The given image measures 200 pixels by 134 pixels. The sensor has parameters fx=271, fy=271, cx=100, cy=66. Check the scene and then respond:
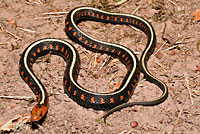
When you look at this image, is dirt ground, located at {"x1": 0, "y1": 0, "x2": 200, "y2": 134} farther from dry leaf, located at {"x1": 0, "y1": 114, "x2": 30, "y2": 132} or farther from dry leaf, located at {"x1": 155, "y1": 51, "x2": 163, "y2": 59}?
dry leaf, located at {"x1": 0, "y1": 114, "x2": 30, "y2": 132}

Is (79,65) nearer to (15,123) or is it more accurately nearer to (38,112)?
(38,112)

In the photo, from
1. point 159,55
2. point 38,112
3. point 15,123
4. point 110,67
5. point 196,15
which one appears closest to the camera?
point 38,112

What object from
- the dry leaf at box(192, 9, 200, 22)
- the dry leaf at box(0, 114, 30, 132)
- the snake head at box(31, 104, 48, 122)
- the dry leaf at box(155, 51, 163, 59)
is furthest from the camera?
the dry leaf at box(192, 9, 200, 22)

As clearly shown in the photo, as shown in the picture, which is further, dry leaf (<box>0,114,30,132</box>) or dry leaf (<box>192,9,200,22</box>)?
dry leaf (<box>192,9,200,22</box>)

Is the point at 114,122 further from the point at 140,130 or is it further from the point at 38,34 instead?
the point at 38,34

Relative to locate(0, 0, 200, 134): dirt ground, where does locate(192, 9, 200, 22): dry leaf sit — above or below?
above

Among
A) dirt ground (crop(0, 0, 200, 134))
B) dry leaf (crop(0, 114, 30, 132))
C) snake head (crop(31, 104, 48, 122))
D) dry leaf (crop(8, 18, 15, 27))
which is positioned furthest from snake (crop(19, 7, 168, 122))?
dry leaf (crop(8, 18, 15, 27))

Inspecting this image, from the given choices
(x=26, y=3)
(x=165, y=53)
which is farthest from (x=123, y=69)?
(x=26, y=3)

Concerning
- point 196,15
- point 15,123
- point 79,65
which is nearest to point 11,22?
point 79,65
